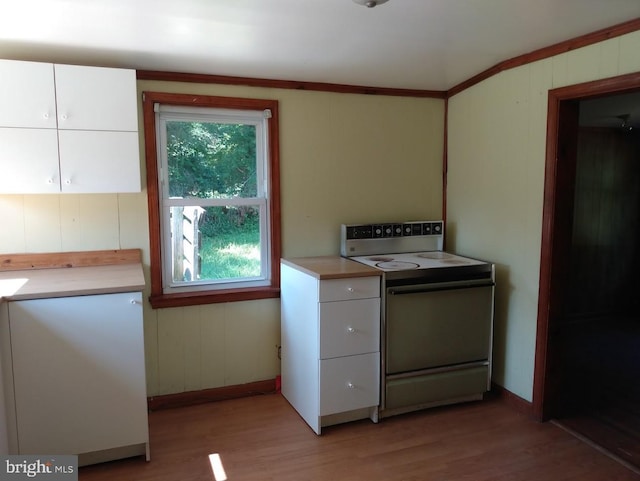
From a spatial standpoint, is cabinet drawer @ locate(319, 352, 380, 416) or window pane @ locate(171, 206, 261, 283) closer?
cabinet drawer @ locate(319, 352, 380, 416)

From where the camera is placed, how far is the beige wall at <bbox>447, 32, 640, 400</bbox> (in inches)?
101

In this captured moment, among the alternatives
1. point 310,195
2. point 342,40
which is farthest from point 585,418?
point 342,40

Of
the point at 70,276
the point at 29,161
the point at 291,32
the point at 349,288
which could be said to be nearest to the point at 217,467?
the point at 349,288

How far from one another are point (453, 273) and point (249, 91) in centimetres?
166

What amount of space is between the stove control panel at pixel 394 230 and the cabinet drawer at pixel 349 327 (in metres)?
0.62

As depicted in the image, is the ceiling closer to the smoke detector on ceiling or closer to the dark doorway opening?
the smoke detector on ceiling

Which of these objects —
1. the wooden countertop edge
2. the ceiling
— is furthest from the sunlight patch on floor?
the ceiling

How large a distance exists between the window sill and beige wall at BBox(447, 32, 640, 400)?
1.43 metres

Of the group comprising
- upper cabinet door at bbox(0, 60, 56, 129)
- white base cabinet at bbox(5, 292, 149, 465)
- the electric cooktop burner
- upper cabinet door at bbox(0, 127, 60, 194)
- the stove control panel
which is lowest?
white base cabinet at bbox(5, 292, 149, 465)

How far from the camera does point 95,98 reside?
2336mm

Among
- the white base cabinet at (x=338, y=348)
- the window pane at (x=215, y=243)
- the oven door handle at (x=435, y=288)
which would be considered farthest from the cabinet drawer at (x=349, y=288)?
the window pane at (x=215, y=243)

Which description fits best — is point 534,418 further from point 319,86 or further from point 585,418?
point 319,86

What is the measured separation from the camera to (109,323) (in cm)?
214

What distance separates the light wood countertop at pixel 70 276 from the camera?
2.07m
